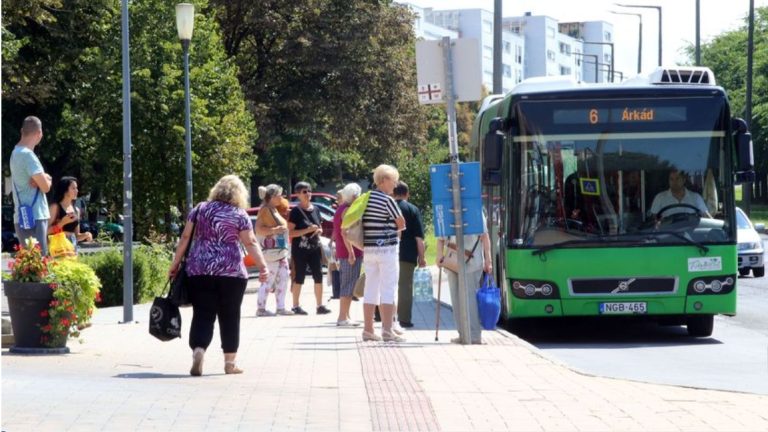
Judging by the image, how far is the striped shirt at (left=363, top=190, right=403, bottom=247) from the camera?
1487 centimetres

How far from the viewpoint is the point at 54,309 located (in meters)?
12.6

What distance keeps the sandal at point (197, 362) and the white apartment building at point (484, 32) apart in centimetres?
14390

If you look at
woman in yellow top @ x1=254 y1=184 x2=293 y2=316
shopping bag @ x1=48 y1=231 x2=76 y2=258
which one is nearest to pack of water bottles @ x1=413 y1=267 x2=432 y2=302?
woman in yellow top @ x1=254 y1=184 x2=293 y2=316

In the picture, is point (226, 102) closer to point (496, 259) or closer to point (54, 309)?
point (496, 259)

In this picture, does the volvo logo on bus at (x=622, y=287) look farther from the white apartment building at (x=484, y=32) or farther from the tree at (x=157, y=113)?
the white apartment building at (x=484, y=32)

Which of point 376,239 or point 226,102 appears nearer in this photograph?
point 376,239

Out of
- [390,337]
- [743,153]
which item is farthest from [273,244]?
[743,153]

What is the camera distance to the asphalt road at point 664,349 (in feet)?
42.6

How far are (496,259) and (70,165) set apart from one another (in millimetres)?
40321

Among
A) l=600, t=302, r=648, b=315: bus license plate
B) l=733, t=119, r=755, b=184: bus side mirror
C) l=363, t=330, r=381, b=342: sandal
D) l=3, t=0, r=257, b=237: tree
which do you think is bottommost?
l=363, t=330, r=381, b=342: sandal

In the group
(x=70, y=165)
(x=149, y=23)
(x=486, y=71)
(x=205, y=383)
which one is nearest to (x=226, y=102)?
(x=149, y=23)

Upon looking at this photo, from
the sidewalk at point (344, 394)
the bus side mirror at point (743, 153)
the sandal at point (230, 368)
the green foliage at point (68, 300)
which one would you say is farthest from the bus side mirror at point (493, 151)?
the sandal at point (230, 368)

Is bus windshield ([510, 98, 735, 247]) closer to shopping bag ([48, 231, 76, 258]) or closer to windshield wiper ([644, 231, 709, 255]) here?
windshield wiper ([644, 231, 709, 255])

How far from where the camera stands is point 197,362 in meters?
11.5
